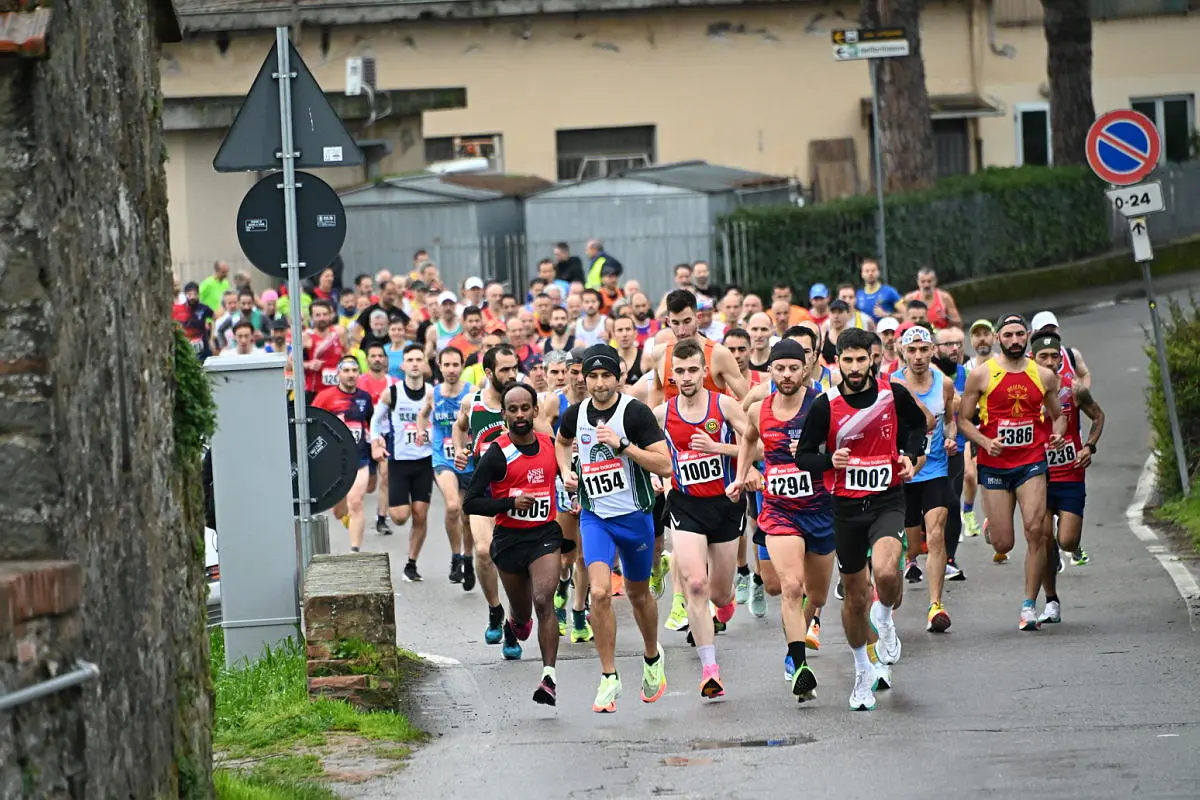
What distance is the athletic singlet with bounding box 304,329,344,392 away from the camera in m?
19.7

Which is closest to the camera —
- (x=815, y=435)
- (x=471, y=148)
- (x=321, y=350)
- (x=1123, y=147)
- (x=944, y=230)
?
(x=815, y=435)

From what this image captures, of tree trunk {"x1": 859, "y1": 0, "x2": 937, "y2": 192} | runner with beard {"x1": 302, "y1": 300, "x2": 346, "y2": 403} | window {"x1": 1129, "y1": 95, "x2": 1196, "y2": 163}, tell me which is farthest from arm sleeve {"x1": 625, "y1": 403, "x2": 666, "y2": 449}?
window {"x1": 1129, "y1": 95, "x2": 1196, "y2": 163}

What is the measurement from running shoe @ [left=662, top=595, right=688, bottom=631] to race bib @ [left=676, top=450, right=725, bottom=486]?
1.97m

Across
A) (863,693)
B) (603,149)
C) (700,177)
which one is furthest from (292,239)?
(603,149)

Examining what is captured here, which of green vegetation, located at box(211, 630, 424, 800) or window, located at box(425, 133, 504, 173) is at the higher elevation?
window, located at box(425, 133, 504, 173)

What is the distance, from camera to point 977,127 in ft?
Result: 141

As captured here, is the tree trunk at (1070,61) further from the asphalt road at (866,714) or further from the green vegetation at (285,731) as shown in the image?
the green vegetation at (285,731)

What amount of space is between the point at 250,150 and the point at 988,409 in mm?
4922

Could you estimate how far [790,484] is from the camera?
11672mm

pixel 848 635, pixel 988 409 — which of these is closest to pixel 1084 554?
pixel 988 409

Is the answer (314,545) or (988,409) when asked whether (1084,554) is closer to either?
(988,409)

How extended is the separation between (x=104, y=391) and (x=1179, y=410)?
42.5 feet

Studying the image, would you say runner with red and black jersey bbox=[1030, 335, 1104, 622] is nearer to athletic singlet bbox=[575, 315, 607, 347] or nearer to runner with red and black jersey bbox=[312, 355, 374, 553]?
runner with red and black jersey bbox=[312, 355, 374, 553]

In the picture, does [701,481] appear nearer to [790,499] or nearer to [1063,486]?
[790,499]
